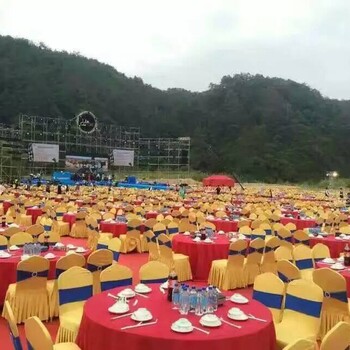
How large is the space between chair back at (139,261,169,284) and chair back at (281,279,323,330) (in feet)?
4.61

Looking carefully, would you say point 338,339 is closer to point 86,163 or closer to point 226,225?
point 226,225

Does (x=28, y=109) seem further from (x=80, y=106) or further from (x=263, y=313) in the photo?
(x=263, y=313)

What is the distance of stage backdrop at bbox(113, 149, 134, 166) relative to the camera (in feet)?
186

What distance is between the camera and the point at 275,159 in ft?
262

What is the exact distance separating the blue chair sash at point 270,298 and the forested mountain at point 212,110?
71.7 metres

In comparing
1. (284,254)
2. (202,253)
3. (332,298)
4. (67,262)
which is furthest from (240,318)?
(202,253)

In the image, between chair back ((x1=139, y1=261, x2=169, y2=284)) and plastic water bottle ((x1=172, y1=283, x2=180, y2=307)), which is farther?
chair back ((x1=139, y1=261, x2=169, y2=284))

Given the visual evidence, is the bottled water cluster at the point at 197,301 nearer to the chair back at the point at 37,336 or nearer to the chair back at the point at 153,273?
the chair back at the point at 37,336

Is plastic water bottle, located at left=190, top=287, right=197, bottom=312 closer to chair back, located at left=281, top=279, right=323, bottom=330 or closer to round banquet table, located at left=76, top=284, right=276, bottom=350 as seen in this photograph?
round banquet table, located at left=76, top=284, right=276, bottom=350

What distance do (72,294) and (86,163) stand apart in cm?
4990

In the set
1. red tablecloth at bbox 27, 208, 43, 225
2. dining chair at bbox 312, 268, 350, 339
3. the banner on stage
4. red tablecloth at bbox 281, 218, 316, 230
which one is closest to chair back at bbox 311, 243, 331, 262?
dining chair at bbox 312, 268, 350, 339

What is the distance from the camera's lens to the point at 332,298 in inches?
213

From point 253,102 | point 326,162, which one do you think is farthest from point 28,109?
point 326,162

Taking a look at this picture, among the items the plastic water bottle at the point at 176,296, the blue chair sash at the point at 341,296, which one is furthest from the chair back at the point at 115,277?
the blue chair sash at the point at 341,296
